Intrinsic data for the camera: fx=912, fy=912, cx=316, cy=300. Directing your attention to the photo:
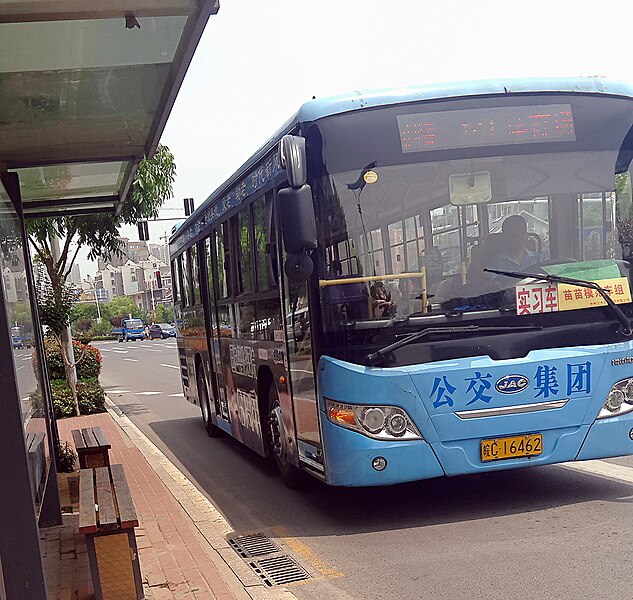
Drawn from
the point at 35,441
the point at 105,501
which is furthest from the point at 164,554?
the point at 35,441

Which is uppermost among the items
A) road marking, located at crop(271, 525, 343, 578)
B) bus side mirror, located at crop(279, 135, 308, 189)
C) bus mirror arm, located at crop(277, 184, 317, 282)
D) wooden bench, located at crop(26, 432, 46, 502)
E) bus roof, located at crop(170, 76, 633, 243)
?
bus roof, located at crop(170, 76, 633, 243)

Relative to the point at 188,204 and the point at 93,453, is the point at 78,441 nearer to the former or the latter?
the point at 93,453

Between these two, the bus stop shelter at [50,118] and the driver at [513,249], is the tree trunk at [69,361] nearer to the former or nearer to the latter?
the bus stop shelter at [50,118]

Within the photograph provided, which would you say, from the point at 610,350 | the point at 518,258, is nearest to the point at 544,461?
the point at 610,350

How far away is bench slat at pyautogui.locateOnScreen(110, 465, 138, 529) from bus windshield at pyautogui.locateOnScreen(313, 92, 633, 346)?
6.18ft

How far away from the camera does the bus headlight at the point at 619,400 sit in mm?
6953

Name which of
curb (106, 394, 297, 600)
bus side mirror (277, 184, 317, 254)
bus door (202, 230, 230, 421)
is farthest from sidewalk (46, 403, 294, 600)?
bus side mirror (277, 184, 317, 254)

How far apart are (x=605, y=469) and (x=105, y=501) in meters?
4.72

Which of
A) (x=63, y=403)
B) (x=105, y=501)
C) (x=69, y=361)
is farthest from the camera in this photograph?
(x=63, y=403)

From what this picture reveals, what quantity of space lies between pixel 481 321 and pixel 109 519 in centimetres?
303

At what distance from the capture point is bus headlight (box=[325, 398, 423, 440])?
668 cm

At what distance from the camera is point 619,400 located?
7000 mm

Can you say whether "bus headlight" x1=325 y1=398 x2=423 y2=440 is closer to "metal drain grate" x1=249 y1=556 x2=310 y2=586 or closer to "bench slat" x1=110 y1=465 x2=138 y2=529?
"metal drain grate" x1=249 y1=556 x2=310 y2=586

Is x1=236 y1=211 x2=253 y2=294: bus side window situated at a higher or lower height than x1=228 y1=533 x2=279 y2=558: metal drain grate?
higher
